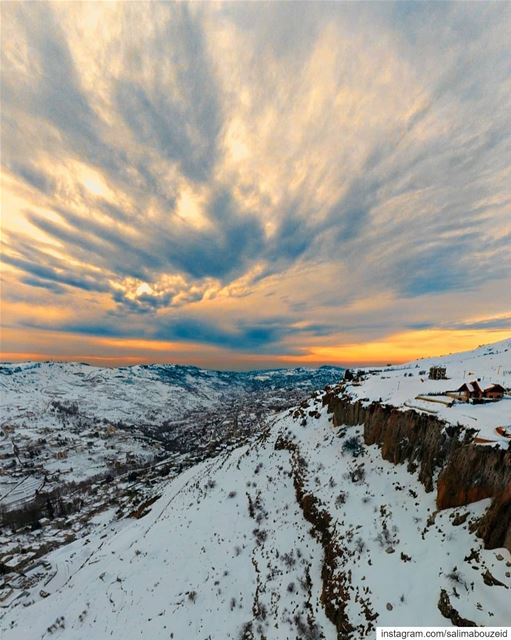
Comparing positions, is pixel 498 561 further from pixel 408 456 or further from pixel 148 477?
pixel 148 477

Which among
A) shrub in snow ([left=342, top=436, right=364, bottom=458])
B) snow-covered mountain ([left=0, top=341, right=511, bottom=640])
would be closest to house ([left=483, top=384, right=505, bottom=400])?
snow-covered mountain ([left=0, top=341, right=511, bottom=640])

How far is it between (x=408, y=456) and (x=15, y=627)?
41.1 metres

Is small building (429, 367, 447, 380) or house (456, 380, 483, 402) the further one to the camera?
small building (429, 367, 447, 380)

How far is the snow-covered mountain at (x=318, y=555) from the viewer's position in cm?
1247

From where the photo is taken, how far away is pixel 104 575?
88.5ft

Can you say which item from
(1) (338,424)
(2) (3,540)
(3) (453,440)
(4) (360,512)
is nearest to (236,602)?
(4) (360,512)

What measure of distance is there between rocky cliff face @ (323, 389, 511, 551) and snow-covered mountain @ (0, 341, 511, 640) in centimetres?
13

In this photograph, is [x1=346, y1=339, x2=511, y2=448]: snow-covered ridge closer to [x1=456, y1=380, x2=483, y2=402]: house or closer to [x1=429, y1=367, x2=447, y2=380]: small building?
[x1=456, y1=380, x2=483, y2=402]: house

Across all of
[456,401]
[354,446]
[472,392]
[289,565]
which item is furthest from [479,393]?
[289,565]

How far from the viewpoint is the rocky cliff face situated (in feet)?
41.1

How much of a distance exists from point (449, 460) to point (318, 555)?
11.4 m

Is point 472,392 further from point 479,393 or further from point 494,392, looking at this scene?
point 494,392

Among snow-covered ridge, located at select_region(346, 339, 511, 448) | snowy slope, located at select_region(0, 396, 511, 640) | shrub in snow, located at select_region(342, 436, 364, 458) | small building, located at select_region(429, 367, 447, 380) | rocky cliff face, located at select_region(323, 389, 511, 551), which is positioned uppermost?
small building, located at select_region(429, 367, 447, 380)

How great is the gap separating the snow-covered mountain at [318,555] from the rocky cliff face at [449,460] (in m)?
0.13
